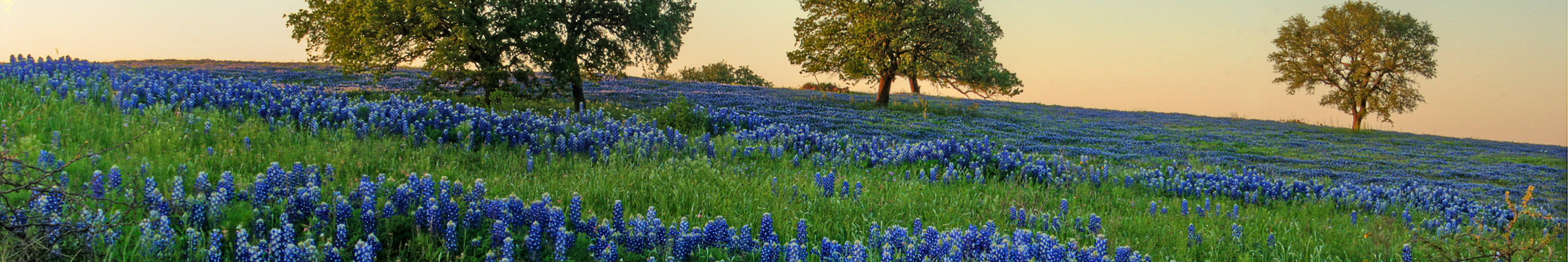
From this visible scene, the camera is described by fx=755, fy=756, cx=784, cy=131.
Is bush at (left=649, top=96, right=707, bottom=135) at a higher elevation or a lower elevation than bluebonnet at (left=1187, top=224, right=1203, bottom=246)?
higher

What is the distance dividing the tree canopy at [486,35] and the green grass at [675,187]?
7674mm

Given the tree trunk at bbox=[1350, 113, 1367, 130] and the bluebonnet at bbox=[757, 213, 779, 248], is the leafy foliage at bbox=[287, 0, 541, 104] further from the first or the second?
the tree trunk at bbox=[1350, 113, 1367, 130]

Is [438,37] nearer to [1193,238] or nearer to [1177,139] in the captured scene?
[1193,238]

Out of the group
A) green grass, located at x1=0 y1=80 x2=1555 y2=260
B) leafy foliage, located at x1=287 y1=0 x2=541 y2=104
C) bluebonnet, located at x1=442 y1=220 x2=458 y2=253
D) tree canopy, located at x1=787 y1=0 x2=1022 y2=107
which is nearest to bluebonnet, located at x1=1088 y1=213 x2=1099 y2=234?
green grass, located at x1=0 y1=80 x2=1555 y2=260

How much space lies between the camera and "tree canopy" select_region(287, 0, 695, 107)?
17.1 m

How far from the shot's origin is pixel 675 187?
260 inches

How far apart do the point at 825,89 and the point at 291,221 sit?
33983 mm

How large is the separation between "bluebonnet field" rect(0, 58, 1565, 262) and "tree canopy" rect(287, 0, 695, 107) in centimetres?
277

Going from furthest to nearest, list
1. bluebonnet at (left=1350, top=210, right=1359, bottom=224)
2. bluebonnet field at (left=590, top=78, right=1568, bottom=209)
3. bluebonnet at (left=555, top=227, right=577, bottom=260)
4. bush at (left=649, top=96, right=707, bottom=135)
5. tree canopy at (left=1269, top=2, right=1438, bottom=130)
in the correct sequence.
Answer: tree canopy at (left=1269, top=2, right=1438, bottom=130) → bluebonnet field at (left=590, top=78, right=1568, bottom=209) → bush at (left=649, top=96, right=707, bottom=135) → bluebonnet at (left=1350, top=210, right=1359, bottom=224) → bluebonnet at (left=555, top=227, right=577, bottom=260)

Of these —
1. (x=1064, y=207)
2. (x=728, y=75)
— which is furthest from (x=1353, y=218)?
(x=728, y=75)

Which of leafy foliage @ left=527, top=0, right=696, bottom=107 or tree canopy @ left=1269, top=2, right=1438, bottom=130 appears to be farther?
tree canopy @ left=1269, top=2, right=1438, bottom=130

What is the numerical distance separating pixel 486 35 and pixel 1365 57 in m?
39.0

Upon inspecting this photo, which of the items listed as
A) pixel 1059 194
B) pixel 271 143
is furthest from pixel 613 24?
pixel 1059 194

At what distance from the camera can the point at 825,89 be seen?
37969mm
